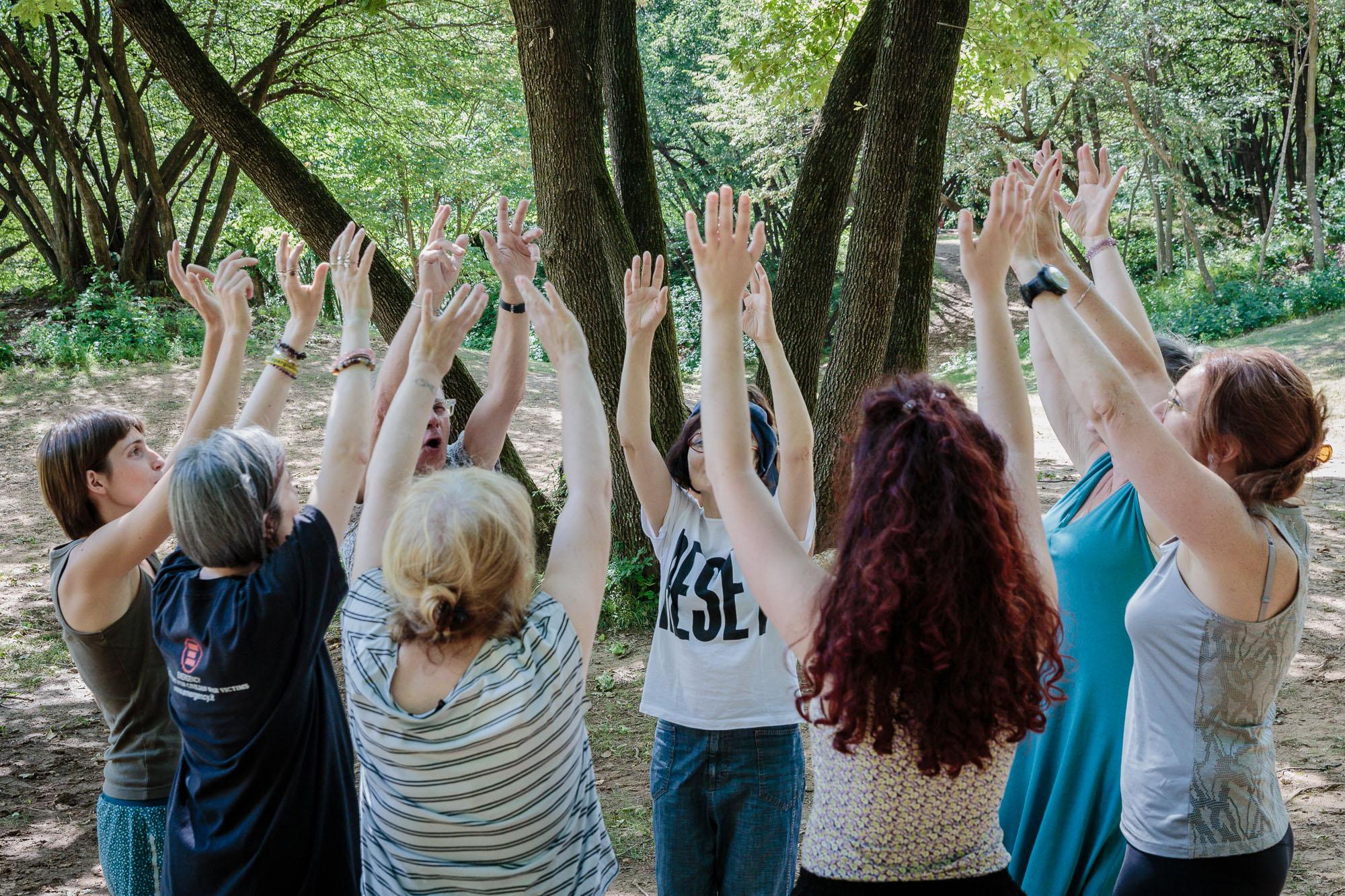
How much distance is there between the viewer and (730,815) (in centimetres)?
264

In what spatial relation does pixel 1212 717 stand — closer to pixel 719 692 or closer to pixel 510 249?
pixel 719 692

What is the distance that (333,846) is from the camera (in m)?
1.98

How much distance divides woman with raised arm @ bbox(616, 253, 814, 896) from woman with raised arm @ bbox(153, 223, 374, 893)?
966mm

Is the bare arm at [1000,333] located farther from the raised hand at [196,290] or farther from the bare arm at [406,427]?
the raised hand at [196,290]

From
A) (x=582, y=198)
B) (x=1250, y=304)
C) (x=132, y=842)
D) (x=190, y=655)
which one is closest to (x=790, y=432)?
(x=190, y=655)

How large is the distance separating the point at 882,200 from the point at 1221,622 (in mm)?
3832

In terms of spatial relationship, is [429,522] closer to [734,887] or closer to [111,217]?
[734,887]

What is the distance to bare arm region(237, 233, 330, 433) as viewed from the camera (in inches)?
93.9

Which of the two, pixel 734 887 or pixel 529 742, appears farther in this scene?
pixel 734 887

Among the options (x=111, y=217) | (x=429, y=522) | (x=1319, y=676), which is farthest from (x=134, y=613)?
(x=111, y=217)

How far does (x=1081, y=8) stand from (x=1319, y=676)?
1658cm

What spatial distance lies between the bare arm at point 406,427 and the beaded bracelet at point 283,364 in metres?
0.44

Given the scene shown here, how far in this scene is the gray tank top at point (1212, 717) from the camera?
1.97 meters

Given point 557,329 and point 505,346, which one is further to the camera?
point 505,346
